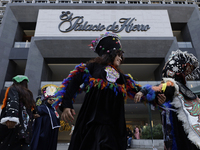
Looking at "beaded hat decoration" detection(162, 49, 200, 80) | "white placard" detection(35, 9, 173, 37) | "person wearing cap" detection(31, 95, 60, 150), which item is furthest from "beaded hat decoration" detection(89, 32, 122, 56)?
"white placard" detection(35, 9, 173, 37)

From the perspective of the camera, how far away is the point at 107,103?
5.57ft

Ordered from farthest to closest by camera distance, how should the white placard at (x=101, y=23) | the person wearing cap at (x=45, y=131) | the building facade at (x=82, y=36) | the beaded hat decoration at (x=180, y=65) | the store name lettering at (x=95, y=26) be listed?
the store name lettering at (x=95, y=26), the white placard at (x=101, y=23), the building facade at (x=82, y=36), the person wearing cap at (x=45, y=131), the beaded hat decoration at (x=180, y=65)

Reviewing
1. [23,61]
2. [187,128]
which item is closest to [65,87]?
[187,128]

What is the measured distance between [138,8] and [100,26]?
5.18 m

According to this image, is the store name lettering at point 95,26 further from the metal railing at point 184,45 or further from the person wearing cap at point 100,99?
the person wearing cap at point 100,99

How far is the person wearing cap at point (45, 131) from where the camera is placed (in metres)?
3.73

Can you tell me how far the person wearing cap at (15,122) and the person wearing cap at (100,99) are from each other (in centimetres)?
118

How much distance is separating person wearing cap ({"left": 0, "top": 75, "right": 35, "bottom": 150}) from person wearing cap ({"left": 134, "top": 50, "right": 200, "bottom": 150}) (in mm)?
1888

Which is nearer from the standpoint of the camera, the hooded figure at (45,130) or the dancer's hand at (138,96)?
the dancer's hand at (138,96)

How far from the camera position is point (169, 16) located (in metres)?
18.5

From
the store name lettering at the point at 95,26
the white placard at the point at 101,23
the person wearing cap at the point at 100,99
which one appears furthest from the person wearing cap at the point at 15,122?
the store name lettering at the point at 95,26

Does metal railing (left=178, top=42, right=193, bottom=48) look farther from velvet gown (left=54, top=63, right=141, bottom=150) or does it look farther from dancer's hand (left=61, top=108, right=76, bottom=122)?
dancer's hand (left=61, top=108, right=76, bottom=122)

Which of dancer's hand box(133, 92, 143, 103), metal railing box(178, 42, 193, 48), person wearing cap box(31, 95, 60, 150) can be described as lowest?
person wearing cap box(31, 95, 60, 150)

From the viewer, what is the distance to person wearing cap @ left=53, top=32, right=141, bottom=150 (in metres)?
1.54
